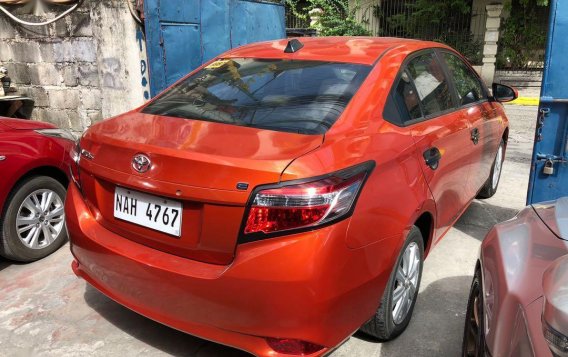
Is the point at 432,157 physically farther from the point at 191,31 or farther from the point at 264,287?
the point at 191,31

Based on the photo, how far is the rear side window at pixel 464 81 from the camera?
372 centimetres

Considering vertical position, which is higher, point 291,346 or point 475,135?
point 475,135

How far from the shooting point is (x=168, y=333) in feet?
9.36

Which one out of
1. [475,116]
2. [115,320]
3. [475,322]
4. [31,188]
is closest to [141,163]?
[115,320]

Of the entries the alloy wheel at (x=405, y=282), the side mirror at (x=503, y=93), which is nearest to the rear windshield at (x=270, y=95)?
the alloy wheel at (x=405, y=282)

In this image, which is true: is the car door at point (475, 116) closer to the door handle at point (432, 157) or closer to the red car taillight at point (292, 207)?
the door handle at point (432, 157)

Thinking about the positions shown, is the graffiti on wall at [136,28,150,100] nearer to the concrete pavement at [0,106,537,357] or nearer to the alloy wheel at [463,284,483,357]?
the concrete pavement at [0,106,537,357]

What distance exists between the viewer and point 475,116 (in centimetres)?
377

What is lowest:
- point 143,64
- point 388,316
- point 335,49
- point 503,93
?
point 388,316

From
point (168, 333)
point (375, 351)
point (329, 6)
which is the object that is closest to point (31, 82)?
point (168, 333)

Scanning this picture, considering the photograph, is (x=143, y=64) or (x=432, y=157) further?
(x=143, y=64)

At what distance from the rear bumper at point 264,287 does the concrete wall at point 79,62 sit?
14.4ft

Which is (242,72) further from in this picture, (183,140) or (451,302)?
(451,302)

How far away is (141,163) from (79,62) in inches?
201
